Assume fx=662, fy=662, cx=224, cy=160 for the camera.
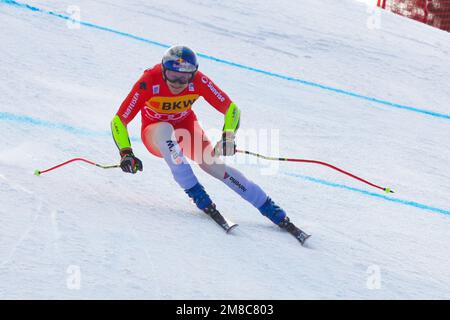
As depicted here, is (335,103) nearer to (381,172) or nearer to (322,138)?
(322,138)

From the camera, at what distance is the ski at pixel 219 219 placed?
431 centimetres

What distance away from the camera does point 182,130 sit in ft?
15.0

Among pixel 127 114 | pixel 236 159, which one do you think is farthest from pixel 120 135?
pixel 236 159

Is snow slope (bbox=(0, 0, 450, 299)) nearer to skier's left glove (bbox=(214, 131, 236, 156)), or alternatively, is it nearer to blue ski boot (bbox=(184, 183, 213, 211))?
blue ski boot (bbox=(184, 183, 213, 211))

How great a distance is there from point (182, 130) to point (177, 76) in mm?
473

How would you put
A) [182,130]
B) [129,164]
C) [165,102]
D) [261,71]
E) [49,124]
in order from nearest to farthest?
[129,164], [165,102], [182,130], [49,124], [261,71]

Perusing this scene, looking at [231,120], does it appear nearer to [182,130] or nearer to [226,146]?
[226,146]

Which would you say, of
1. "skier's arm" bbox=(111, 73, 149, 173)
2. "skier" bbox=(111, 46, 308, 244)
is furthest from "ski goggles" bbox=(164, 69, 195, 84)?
"skier's arm" bbox=(111, 73, 149, 173)

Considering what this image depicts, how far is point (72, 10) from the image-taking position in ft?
29.1

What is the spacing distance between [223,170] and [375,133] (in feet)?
10.3

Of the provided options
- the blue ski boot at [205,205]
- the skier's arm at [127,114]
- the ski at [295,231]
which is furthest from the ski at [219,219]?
the skier's arm at [127,114]

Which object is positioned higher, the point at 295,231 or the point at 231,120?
the point at 231,120

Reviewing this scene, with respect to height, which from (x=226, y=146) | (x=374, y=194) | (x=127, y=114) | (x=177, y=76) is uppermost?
(x=177, y=76)

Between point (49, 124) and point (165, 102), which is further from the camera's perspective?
point (49, 124)
